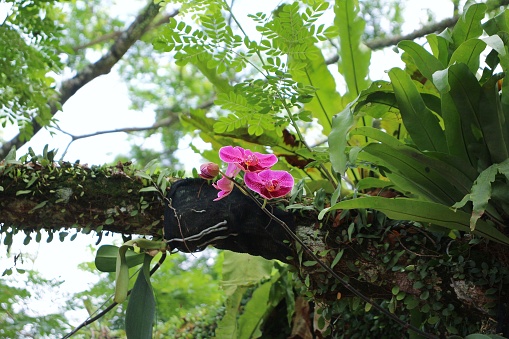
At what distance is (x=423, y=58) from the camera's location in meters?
1.13

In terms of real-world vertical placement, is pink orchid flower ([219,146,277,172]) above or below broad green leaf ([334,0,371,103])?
below

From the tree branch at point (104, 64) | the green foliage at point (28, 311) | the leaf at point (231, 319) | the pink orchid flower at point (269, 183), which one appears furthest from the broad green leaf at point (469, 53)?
the tree branch at point (104, 64)

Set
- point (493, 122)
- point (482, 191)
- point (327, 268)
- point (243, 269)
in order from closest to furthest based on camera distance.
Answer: point (482, 191)
point (493, 122)
point (327, 268)
point (243, 269)

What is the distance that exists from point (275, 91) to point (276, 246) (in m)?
0.39

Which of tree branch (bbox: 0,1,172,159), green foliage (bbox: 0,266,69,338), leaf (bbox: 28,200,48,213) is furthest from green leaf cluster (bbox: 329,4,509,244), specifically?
tree branch (bbox: 0,1,172,159)

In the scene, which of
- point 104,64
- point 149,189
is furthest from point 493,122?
point 104,64

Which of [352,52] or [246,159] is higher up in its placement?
[352,52]

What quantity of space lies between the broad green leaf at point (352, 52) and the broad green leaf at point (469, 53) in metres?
0.83

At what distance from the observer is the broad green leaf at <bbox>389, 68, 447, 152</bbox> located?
1073 mm

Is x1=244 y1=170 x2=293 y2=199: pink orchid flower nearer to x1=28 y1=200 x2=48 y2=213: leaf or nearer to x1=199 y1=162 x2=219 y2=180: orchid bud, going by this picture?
x1=199 y1=162 x2=219 y2=180: orchid bud

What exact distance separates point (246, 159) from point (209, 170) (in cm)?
8

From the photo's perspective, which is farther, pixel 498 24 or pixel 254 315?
pixel 254 315

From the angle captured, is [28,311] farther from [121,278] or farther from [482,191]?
[482,191]

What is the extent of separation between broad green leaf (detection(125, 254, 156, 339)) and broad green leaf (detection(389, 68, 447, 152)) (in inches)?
24.0
